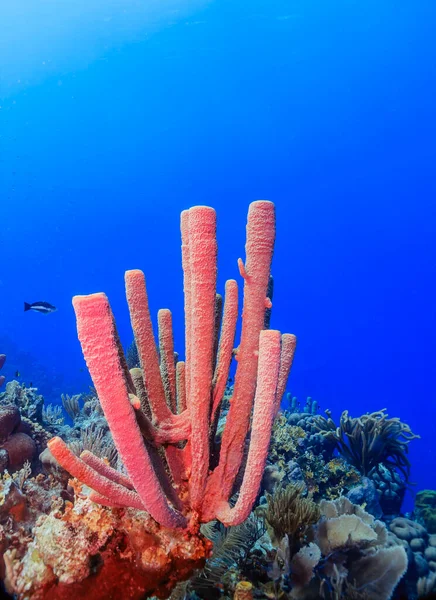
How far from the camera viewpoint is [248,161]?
73.6m

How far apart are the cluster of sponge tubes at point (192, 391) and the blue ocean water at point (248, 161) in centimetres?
5102

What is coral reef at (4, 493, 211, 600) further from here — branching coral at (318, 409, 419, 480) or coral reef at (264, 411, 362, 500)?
branching coral at (318, 409, 419, 480)

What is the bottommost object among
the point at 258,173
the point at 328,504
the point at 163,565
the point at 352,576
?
the point at 163,565

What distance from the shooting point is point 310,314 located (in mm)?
82438

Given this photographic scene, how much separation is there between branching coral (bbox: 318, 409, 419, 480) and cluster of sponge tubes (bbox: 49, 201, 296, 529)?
4.41 m

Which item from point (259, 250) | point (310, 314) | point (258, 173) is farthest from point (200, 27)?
point (259, 250)

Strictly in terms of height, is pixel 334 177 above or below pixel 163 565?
above

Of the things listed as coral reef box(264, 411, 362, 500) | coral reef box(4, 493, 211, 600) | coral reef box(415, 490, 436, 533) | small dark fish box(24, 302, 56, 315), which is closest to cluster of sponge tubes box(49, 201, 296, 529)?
coral reef box(4, 493, 211, 600)

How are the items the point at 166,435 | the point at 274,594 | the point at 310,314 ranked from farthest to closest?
the point at 310,314 → the point at 274,594 → the point at 166,435

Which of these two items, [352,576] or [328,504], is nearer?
[352,576]

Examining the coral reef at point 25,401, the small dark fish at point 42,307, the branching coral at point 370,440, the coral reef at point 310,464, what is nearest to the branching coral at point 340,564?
the coral reef at point 310,464

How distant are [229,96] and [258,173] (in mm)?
15583

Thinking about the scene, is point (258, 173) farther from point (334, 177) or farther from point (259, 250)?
point (259, 250)

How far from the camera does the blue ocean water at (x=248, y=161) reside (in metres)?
60.7
